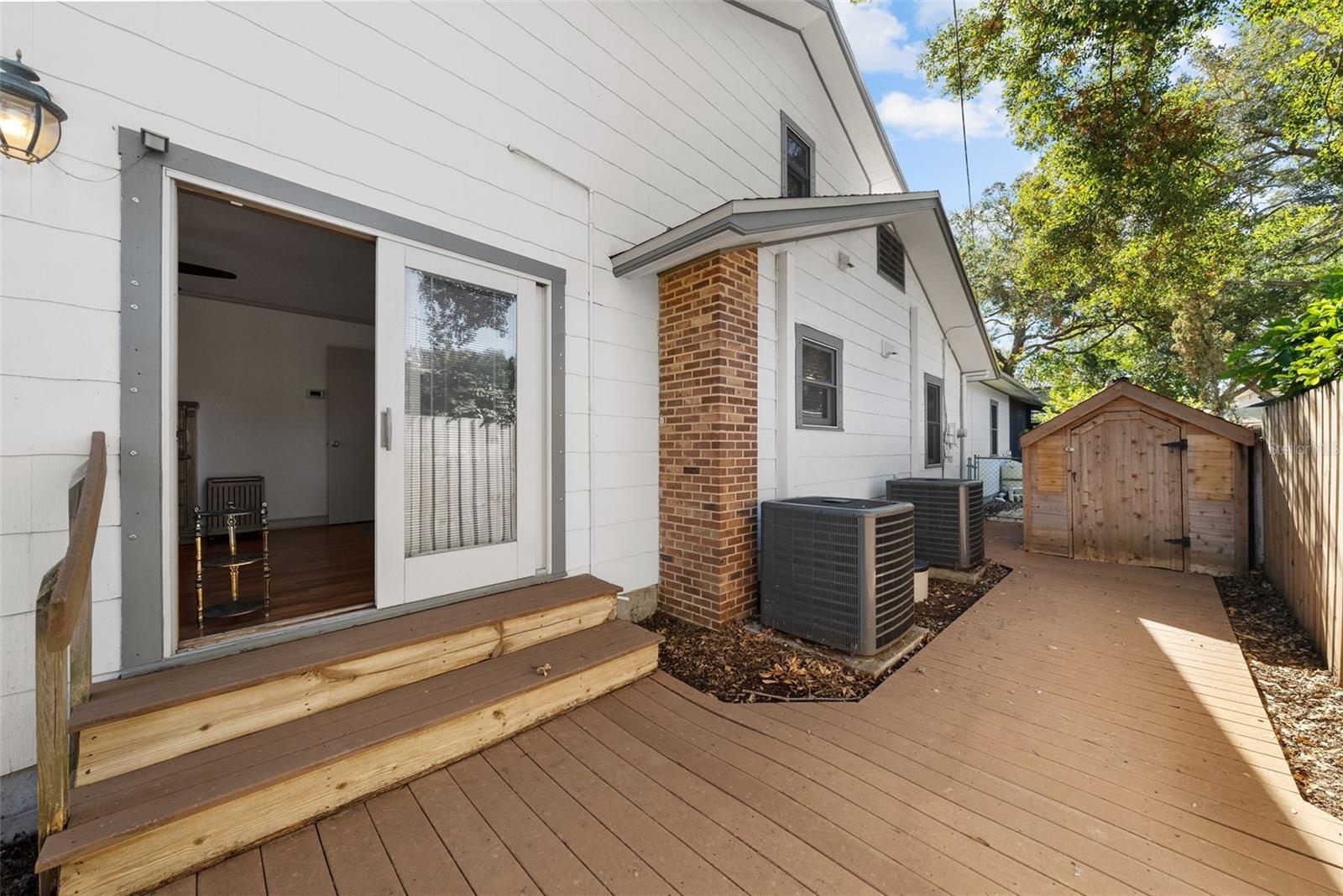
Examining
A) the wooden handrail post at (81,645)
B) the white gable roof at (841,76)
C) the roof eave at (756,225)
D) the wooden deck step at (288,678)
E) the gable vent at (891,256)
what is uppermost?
the white gable roof at (841,76)

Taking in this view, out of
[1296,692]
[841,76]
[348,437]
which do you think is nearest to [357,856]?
[1296,692]

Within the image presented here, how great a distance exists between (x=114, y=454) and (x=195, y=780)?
125 cm

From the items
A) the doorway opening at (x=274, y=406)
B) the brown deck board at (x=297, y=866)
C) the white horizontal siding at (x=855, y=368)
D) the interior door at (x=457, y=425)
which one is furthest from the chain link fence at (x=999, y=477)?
the brown deck board at (x=297, y=866)

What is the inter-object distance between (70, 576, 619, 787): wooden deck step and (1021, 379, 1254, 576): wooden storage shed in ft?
20.8

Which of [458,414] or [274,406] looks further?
[274,406]

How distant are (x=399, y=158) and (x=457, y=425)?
1.47m

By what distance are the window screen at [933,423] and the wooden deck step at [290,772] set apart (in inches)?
299

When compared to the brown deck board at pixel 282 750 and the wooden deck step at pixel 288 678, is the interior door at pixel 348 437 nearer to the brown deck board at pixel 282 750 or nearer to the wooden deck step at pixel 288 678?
the wooden deck step at pixel 288 678

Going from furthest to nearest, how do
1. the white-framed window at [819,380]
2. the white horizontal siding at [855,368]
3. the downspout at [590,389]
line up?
the white-framed window at [819,380] < the white horizontal siding at [855,368] < the downspout at [590,389]

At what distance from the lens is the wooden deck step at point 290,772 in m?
1.50

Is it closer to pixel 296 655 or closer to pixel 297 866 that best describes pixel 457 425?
pixel 296 655

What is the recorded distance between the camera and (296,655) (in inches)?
85.8

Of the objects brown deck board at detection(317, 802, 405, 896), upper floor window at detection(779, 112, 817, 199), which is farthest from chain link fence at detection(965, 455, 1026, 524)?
brown deck board at detection(317, 802, 405, 896)

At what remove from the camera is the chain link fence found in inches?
447
